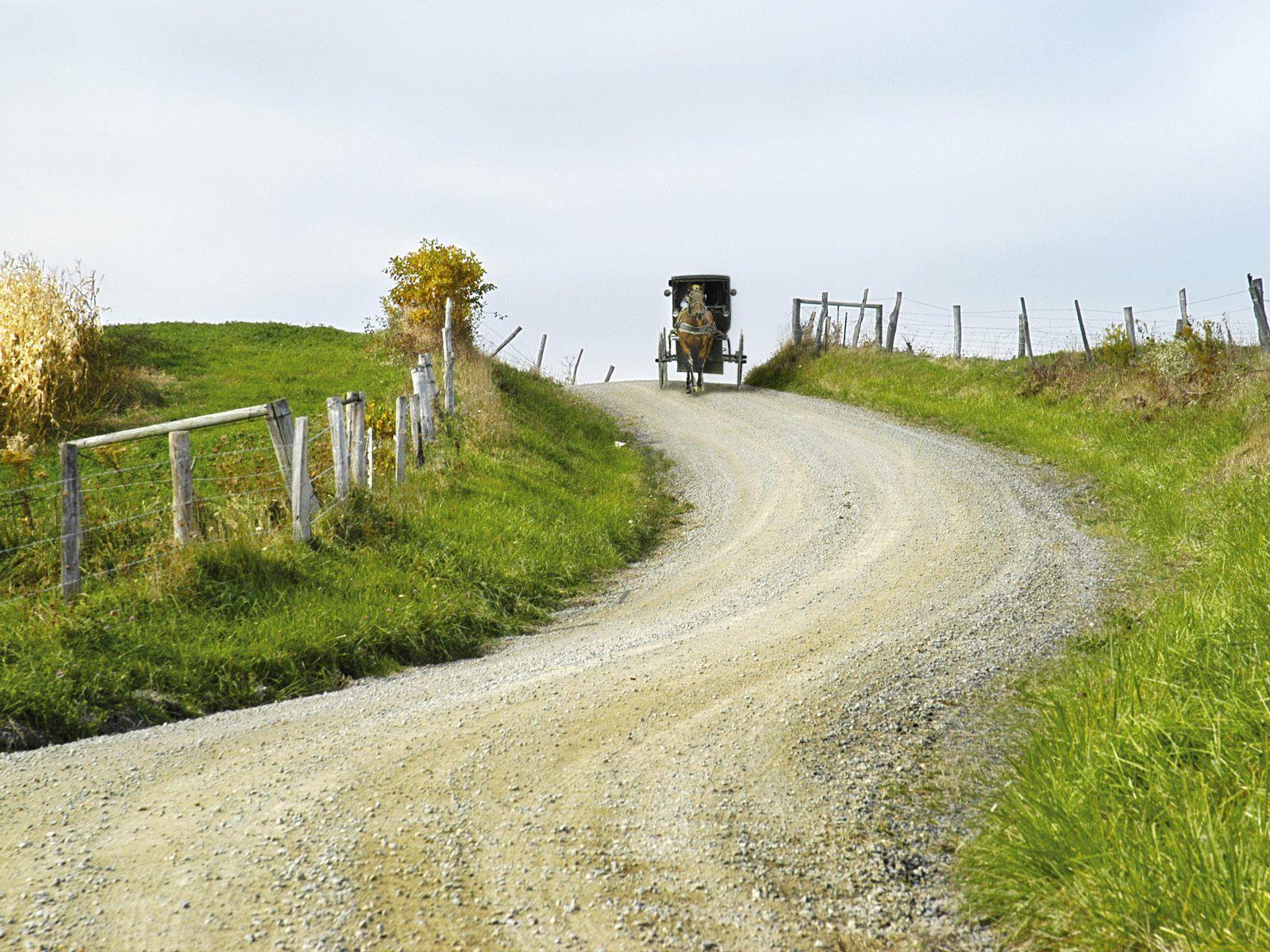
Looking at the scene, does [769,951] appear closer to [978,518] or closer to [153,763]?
[153,763]

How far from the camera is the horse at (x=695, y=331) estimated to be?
80.2 feet

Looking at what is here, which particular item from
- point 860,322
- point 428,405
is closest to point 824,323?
point 860,322

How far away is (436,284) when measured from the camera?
24.7 meters

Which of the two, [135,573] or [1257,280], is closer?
[135,573]

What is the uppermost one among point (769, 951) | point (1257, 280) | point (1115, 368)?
point (1257, 280)

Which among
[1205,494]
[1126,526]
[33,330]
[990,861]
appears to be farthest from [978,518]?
[33,330]

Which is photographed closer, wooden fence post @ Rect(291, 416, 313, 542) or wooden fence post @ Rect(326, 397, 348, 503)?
wooden fence post @ Rect(291, 416, 313, 542)

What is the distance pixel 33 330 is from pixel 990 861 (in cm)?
1621

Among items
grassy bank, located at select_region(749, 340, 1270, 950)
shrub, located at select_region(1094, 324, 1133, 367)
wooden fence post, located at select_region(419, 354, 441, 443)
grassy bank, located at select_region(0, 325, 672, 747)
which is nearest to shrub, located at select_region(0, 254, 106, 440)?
grassy bank, located at select_region(0, 325, 672, 747)

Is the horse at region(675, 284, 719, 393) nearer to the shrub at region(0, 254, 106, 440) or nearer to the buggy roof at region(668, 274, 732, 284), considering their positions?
the buggy roof at region(668, 274, 732, 284)

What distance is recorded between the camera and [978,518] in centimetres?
1173

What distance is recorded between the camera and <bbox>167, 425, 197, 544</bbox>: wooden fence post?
771 centimetres

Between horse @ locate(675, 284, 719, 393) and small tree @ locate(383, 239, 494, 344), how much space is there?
5440 millimetres

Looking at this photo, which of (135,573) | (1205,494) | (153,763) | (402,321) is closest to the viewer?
(153,763)
